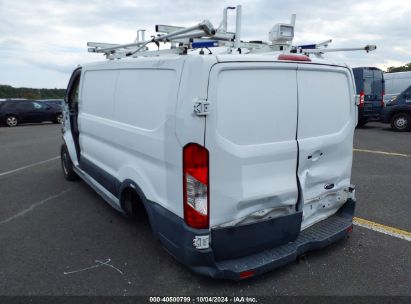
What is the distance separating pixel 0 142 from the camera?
1193 cm

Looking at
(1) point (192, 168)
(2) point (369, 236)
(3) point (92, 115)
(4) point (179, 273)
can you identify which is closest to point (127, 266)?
(4) point (179, 273)

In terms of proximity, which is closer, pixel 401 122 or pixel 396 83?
pixel 401 122

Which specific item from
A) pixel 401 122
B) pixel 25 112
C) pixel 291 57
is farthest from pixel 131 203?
pixel 25 112

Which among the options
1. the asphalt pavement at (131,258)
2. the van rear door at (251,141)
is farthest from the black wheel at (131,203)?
the van rear door at (251,141)

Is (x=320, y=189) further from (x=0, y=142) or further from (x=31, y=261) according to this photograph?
(x=0, y=142)

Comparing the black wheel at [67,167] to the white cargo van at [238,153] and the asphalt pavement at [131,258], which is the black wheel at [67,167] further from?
the white cargo van at [238,153]

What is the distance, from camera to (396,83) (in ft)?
53.3

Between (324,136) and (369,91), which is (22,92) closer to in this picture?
(369,91)

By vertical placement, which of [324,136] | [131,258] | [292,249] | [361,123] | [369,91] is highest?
[369,91]

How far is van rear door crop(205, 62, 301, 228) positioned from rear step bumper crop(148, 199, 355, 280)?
10.8 inches

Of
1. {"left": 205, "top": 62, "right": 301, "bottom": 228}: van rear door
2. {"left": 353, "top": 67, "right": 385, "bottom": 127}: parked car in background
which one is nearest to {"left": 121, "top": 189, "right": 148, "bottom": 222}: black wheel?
{"left": 205, "top": 62, "right": 301, "bottom": 228}: van rear door

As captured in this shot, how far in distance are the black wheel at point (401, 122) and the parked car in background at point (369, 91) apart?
974 millimetres

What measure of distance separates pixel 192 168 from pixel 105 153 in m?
1.94

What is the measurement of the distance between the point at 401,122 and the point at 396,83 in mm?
4196
